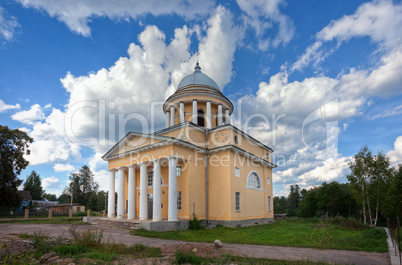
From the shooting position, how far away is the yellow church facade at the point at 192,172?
18.9m

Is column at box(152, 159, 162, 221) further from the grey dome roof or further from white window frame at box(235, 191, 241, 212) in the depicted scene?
the grey dome roof

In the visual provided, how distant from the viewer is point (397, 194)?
42.8ft

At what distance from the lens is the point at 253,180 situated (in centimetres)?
2444

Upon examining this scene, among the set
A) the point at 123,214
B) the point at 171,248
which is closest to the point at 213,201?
the point at 123,214

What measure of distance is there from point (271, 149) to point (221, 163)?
432 inches

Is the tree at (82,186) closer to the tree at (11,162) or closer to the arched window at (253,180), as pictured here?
the tree at (11,162)

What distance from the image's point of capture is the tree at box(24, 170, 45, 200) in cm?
6506

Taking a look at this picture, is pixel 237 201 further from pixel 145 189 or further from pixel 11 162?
pixel 11 162

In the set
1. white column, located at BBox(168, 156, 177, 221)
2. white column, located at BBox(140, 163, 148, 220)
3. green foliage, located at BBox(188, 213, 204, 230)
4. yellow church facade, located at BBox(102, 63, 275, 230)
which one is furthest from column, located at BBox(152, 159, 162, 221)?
green foliage, located at BBox(188, 213, 204, 230)

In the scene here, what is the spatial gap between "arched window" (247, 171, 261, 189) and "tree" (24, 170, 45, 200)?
2495 inches

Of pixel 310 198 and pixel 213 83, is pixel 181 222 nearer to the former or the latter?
pixel 213 83

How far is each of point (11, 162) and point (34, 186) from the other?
144 feet

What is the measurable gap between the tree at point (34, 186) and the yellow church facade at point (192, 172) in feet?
178

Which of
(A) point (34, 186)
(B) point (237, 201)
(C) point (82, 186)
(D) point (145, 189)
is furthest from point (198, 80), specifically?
(A) point (34, 186)
